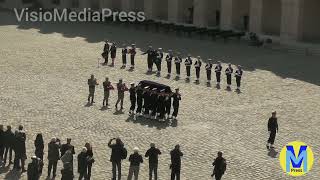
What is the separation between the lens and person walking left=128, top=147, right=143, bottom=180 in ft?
56.4

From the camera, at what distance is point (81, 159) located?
17.0 metres

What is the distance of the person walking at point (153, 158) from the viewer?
17.5 meters

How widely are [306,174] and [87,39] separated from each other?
2691 cm

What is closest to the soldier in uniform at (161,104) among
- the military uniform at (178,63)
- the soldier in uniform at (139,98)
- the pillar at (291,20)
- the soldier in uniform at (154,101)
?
the soldier in uniform at (154,101)

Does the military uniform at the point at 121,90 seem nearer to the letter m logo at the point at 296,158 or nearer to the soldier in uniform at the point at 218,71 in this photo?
the soldier in uniform at the point at 218,71

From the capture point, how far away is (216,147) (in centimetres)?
2127

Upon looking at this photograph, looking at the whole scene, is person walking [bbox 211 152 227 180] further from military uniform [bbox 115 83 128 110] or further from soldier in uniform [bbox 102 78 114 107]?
soldier in uniform [bbox 102 78 114 107]

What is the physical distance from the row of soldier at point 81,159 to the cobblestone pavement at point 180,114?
27.9 inches

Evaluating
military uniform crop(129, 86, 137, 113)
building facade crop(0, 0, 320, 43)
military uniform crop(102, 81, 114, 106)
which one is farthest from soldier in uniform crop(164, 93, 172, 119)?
building facade crop(0, 0, 320, 43)

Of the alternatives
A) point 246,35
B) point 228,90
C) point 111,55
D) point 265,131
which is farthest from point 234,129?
point 246,35

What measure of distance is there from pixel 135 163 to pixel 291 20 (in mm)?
26634

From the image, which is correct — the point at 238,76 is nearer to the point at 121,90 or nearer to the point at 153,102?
the point at 121,90

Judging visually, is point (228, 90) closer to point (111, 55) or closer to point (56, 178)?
point (111, 55)

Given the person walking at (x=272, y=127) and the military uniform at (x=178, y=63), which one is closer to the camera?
the person walking at (x=272, y=127)
